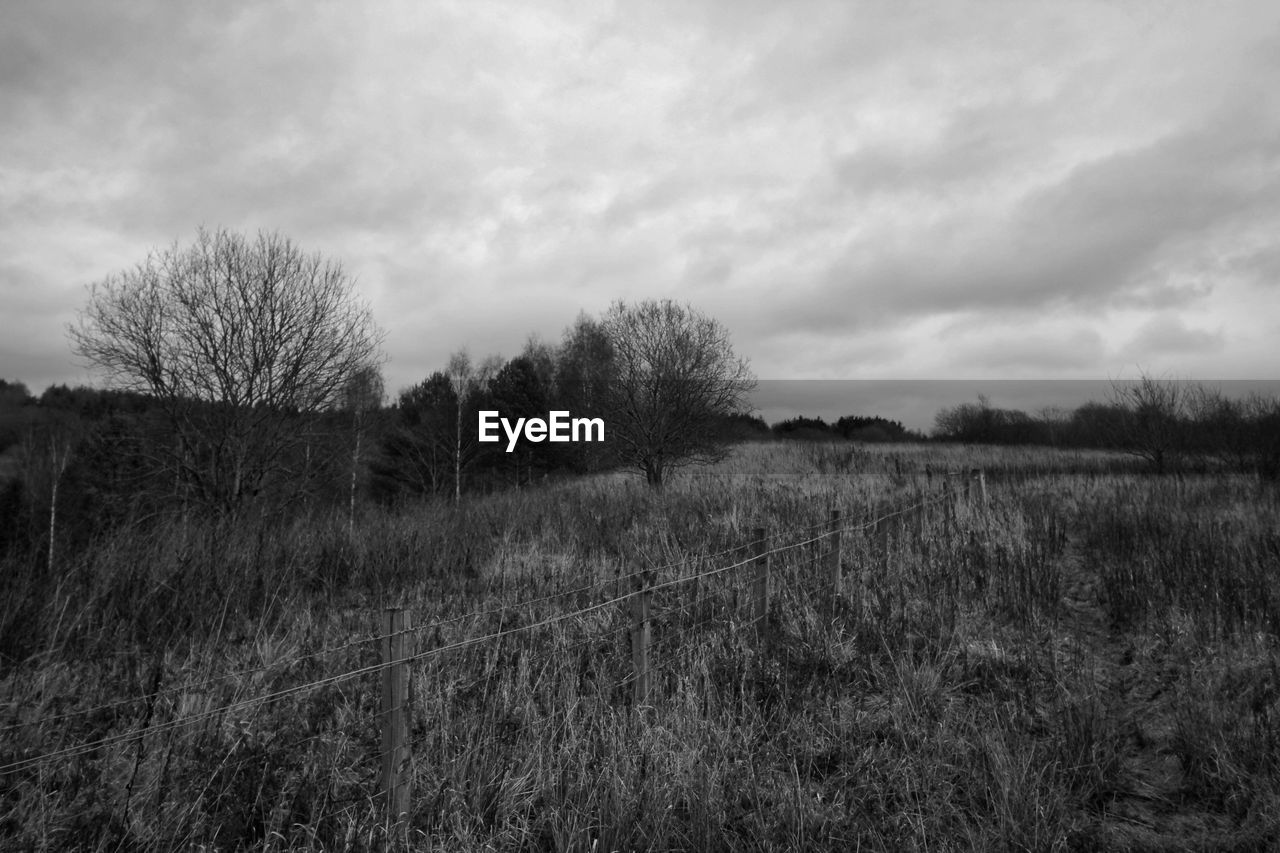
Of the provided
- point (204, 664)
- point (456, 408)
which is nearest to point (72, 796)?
point (204, 664)

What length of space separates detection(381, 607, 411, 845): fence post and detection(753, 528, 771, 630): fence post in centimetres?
335

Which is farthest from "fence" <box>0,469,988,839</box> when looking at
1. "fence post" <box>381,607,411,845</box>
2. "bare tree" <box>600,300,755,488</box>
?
"bare tree" <box>600,300,755,488</box>

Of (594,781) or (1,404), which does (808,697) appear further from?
(1,404)

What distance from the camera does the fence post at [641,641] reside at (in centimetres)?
442

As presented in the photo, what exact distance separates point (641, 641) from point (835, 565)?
315 cm

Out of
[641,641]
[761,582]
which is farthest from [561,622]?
[641,641]

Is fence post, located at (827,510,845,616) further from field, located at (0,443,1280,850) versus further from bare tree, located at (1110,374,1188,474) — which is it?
bare tree, located at (1110,374,1188,474)

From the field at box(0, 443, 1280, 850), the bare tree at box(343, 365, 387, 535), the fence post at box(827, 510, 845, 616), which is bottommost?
the field at box(0, 443, 1280, 850)

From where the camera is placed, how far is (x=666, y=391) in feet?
68.8

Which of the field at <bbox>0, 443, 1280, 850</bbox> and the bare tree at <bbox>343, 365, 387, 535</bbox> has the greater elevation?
the bare tree at <bbox>343, 365, 387, 535</bbox>

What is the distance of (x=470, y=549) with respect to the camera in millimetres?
9789

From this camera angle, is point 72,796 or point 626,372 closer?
point 72,796

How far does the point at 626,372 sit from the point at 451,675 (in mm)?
16791

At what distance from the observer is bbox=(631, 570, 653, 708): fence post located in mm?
4418
